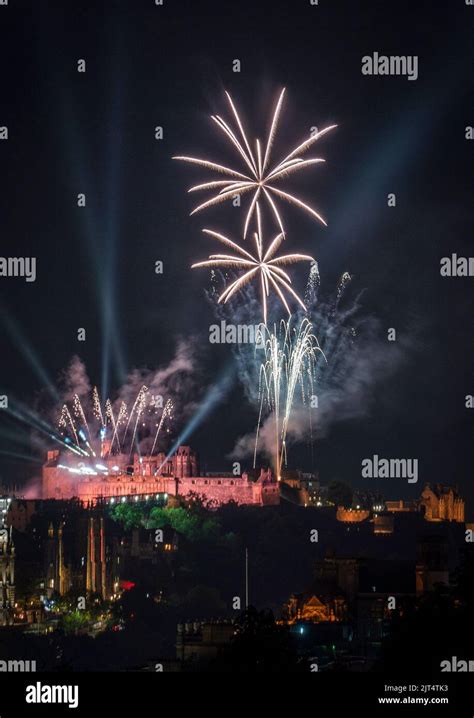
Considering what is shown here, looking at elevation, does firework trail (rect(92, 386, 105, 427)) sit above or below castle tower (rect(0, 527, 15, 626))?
above

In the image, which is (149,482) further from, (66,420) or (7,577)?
(7,577)

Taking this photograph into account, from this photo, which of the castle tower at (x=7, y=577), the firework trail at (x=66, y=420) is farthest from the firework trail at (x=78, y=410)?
the castle tower at (x=7, y=577)

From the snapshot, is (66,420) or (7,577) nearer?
(7,577)

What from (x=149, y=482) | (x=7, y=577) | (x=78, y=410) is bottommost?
(x=7, y=577)

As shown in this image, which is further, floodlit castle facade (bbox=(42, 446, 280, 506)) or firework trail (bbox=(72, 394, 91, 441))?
floodlit castle facade (bbox=(42, 446, 280, 506))

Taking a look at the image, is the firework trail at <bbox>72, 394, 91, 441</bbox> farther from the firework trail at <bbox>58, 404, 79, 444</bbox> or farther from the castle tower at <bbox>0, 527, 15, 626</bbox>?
the castle tower at <bbox>0, 527, 15, 626</bbox>

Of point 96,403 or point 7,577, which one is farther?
point 96,403

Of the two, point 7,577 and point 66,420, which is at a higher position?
point 66,420

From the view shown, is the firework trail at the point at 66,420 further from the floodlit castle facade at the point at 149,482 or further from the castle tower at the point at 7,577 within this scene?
the castle tower at the point at 7,577

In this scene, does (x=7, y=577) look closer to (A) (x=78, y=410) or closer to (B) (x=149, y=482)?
(A) (x=78, y=410)

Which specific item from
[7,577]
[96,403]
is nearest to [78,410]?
[96,403]

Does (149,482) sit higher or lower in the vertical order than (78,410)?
lower

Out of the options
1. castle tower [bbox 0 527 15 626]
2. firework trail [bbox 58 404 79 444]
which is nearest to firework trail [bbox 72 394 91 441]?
firework trail [bbox 58 404 79 444]
